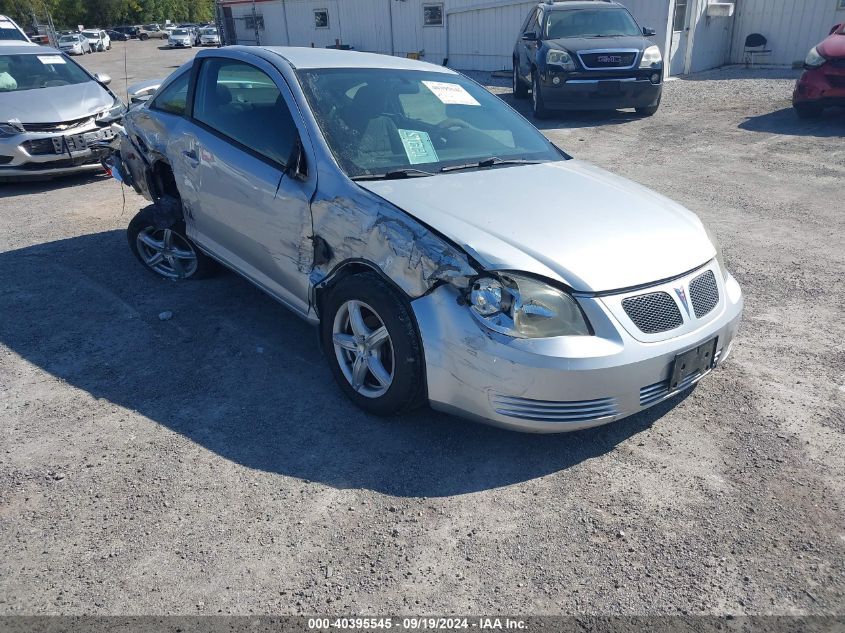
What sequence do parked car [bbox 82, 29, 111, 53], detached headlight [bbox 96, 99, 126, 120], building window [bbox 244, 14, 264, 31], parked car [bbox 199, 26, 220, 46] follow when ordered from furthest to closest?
parked car [bbox 199, 26, 220, 46] < parked car [bbox 82, 29, 111, 53] < building window [bbox 244, 14, 264, 31] < detached headlight [bbox 96, 99, 126, 120]

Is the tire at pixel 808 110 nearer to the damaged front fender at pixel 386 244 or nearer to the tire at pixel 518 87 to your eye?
the tire at pixel 518 87

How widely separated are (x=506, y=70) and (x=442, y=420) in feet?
58.7

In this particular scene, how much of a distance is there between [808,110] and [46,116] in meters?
10.7

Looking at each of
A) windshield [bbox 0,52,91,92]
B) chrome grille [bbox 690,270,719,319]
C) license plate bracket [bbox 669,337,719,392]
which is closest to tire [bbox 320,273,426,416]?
license plate bracket [bbox 669,337,719,392]

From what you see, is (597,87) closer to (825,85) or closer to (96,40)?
(825,85)

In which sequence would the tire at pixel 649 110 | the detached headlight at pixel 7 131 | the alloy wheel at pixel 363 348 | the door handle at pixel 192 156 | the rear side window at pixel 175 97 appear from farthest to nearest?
1. the tire at pixel 649 110
2. the detached headlight at pixel 7 131
3. the rear side window at pixel 175 97
4. the door handle at pixel 192 156
5. the alloy wheel at pixel 363 348

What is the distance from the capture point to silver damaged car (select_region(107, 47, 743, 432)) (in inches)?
115

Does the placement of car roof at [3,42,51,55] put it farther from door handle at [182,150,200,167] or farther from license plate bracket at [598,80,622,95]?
license plate bracket at [598,80,622,95]

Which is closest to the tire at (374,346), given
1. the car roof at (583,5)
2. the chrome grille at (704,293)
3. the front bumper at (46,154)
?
the chrome grille at (704,293)

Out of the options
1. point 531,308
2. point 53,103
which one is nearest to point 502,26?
point 53,103

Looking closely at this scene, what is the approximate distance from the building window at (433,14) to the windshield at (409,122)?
745 inches

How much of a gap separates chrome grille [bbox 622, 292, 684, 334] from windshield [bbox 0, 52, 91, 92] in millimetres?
8743

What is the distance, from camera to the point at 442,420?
3.52m

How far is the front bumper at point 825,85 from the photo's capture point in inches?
392
